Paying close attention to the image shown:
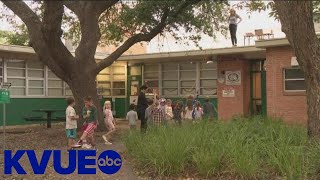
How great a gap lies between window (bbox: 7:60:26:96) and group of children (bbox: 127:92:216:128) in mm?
8072

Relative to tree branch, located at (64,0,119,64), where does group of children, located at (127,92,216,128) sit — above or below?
below

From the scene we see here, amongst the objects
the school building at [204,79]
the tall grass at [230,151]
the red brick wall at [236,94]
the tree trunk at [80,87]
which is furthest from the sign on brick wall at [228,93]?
the tall grass at [230,151]

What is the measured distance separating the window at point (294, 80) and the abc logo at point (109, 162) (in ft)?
30.7

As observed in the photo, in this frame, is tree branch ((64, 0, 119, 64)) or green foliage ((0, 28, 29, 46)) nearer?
tree branch ((64, 0, 119, 64))

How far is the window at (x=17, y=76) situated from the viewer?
2095 cm

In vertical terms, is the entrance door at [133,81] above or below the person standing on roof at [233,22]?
below

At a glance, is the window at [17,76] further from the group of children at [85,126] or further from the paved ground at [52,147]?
the group of children at [85,126]

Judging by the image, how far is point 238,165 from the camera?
7.97 m

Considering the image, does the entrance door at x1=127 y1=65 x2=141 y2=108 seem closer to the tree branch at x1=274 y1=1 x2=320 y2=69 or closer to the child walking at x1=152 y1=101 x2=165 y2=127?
the child walking at x1=152 y1=101 x2=165 y2=127

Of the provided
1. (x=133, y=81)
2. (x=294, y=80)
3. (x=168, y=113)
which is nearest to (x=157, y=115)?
(x=168, y=113)

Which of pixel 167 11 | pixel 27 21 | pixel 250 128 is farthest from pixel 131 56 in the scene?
pixel 250 128

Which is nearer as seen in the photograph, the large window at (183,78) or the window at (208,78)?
the window at (208,78)

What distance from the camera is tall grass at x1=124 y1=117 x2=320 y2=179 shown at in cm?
781

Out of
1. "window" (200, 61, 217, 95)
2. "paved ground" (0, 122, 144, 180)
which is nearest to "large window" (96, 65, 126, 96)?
"window" (200, 61, 217, 95)
